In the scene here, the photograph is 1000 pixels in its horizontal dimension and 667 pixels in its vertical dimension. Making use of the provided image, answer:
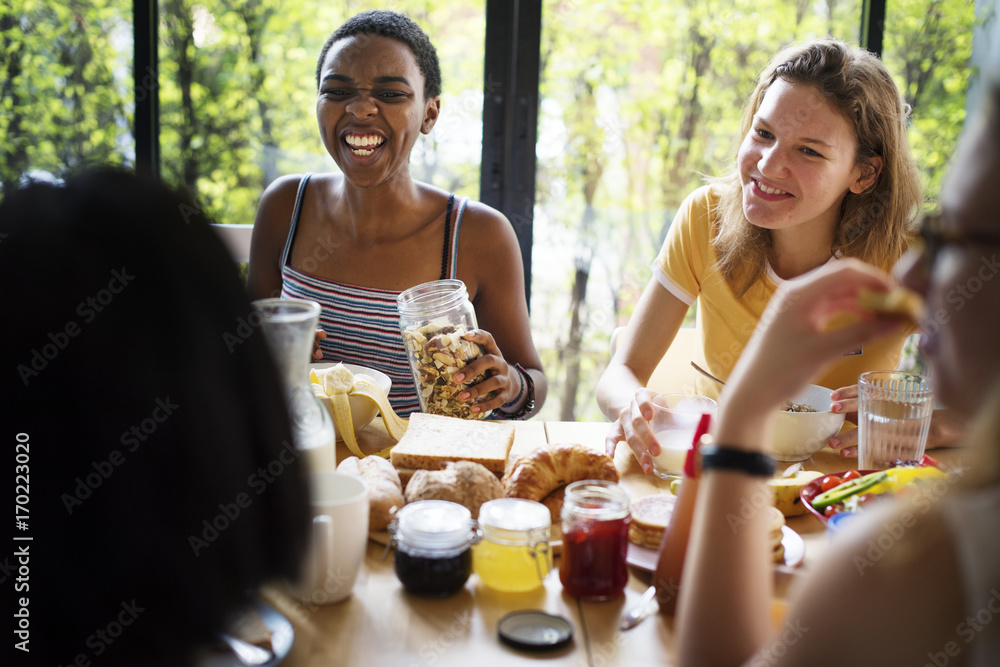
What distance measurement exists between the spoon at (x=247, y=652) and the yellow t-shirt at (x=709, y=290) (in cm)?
121

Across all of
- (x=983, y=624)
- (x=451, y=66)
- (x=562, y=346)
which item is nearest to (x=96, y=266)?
(x=983, y=624)

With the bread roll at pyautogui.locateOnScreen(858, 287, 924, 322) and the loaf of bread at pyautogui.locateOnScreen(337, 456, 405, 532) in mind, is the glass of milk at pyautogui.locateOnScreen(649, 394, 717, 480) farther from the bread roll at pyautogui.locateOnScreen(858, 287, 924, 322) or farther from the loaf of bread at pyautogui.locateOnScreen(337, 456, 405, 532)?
the bread roll at pyautogui.locateOnScreen(858, 287, 924, 322)

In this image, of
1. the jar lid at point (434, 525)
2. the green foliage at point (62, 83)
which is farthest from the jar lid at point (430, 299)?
the green foliage at point (62, 83)

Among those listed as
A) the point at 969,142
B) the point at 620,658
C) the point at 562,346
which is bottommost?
the point at 562,346

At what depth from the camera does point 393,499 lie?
41.6 inches

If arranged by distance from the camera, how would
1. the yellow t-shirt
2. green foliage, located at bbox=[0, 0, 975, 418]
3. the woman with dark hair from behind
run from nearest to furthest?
the woman with dark hair from behind → the yellow t-shirt → green foliage, located at bbox=[0, 0, 975, 418]

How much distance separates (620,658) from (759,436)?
10.6 inches

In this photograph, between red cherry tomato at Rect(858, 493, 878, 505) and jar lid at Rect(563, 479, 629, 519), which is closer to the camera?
jar lid at Rect(563, 479, 629, 519)

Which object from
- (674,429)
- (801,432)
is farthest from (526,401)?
(801,432)

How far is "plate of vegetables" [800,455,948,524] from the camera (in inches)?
41.4

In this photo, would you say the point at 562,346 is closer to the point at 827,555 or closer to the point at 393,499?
the point at 393,499

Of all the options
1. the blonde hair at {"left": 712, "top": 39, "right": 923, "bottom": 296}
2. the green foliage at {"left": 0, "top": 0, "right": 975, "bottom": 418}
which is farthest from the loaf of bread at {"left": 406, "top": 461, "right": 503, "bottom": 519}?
the green foliage at {"left": 0, "top": 0, "right": 975, "bottom": 418}

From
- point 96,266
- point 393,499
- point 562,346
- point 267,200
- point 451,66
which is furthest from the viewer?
point 562,346

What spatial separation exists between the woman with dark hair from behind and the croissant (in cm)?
54
